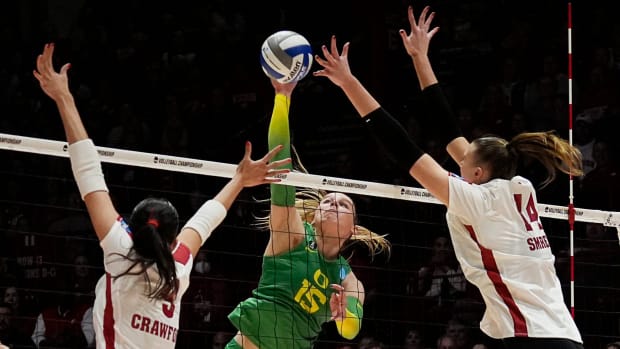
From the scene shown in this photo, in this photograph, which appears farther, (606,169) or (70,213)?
(70,213)

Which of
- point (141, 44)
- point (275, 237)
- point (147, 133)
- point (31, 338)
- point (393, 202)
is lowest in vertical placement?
point (31, 338)

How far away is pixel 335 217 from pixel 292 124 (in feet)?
19.3

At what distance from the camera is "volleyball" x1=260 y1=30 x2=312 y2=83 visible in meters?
5.75

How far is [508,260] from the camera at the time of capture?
15.3 ft

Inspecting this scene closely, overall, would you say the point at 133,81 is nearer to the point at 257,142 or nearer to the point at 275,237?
the point at 257,142

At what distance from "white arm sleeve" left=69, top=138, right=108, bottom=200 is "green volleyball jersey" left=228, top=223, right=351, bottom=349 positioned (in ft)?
7.49

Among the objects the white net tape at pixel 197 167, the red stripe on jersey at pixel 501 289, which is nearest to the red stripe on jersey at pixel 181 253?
the red stripe on jersey at pixel 501 289

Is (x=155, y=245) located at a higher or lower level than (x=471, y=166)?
lower

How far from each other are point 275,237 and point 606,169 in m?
4.75

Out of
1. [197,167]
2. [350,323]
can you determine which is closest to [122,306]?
[197,167]

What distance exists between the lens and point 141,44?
13.1 meters

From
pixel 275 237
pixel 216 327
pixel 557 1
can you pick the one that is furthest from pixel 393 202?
pixel 275 237

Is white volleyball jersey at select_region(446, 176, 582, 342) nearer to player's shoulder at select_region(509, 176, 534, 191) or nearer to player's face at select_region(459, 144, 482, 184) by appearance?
player's shoulder at select_region(509, 176, 534, 191)

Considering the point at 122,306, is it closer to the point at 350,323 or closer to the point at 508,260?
the point at 508,260
